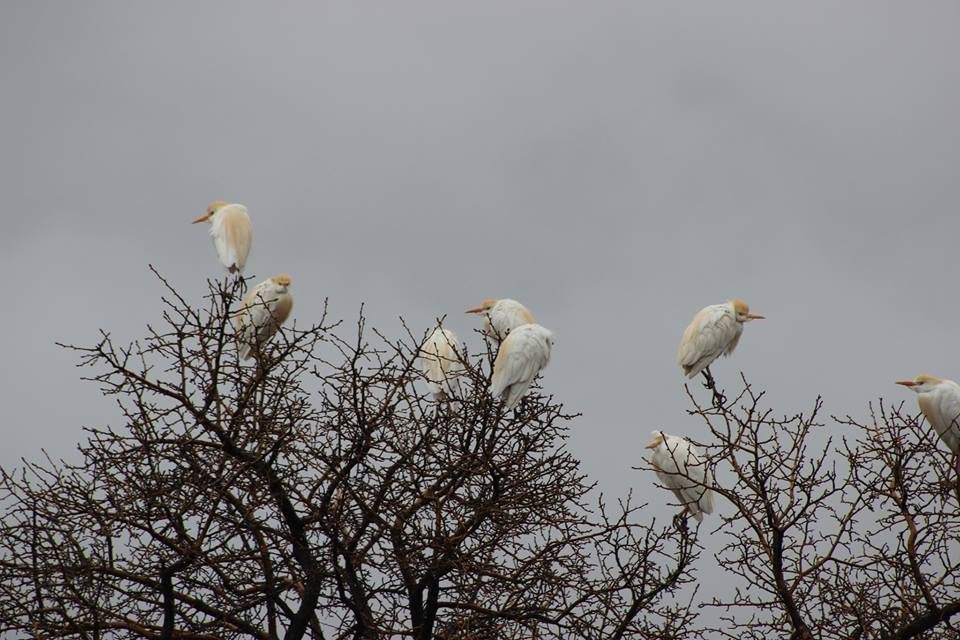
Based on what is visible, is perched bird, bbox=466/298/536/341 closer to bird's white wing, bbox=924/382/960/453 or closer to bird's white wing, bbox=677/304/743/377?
bird's white wing, bbox=677/304/743/377

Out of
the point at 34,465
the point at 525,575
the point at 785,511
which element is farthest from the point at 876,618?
the point at 34,465

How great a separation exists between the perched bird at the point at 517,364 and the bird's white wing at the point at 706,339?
8.79 ft

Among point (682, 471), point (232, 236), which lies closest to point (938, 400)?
point (682, 471)

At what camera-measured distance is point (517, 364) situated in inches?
389

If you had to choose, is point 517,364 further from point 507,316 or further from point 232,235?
point 232,235

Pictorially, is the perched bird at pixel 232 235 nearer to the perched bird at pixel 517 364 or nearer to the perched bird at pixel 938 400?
the perched bird at pixel 517 364

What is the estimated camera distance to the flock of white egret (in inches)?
399

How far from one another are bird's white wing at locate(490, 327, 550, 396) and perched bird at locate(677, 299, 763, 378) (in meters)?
2.69

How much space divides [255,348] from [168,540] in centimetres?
128

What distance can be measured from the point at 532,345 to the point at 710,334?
319 cm

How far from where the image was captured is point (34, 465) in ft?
24.4

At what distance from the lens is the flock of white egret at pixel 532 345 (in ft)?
33.2

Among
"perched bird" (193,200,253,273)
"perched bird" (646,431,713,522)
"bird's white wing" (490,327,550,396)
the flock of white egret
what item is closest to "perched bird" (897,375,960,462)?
the flock of white egret

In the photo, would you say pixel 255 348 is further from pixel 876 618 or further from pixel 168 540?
pixel 876 618
